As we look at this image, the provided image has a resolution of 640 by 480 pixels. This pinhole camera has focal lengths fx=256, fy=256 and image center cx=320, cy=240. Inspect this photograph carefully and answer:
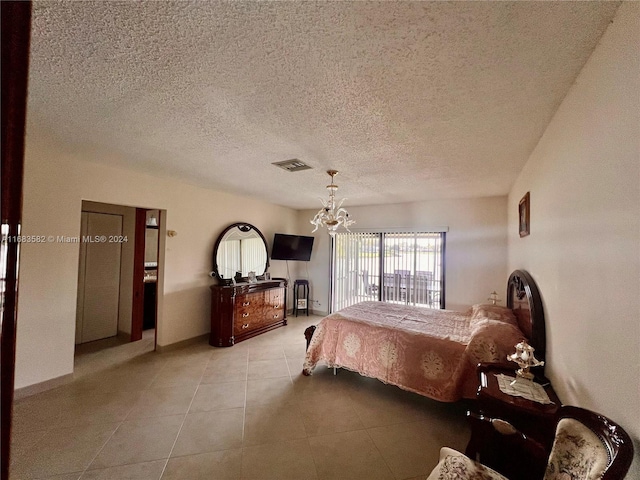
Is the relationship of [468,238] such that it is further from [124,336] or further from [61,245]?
[124,336]

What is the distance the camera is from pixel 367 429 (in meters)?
2.19

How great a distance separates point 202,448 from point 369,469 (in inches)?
48.8

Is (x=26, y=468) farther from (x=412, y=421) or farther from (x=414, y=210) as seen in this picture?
(x=414, y=210)

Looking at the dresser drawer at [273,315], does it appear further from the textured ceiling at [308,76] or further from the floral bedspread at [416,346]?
the textured ceiling at [308,76]

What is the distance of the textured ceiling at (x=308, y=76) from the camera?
103 cm

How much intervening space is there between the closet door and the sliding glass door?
4.01 m

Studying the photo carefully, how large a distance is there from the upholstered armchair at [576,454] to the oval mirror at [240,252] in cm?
386

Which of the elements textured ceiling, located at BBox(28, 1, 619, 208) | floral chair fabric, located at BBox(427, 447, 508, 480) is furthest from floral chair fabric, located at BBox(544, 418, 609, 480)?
textured ceiling, located at BBox(28, 1, 619, 208)

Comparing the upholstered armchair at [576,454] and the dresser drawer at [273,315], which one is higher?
the upholstered armchair at [576,454]

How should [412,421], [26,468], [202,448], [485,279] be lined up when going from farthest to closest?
[485,279] < [412,421] < [202,448] < [26,468]

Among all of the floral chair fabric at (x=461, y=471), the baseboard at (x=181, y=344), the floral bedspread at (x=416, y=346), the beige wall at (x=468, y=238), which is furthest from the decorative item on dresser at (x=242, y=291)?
the floral chair fabric at (x=461, y=471)

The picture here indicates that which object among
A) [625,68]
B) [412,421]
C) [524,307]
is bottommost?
[412,421]

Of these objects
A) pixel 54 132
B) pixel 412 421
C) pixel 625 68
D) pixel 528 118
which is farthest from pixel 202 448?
pixel 528 118

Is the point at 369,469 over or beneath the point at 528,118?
beneath
